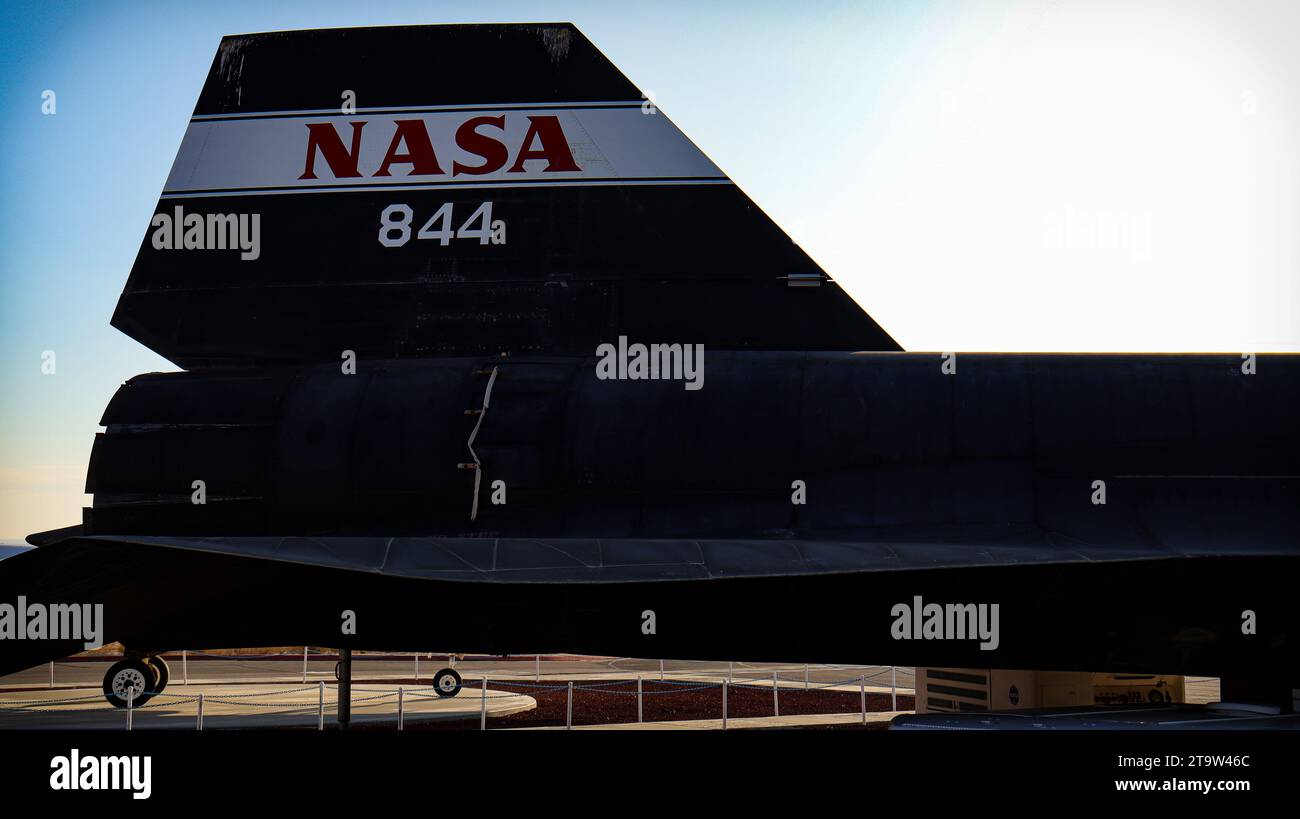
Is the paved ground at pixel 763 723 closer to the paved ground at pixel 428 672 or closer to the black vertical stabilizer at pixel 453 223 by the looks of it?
the paved ground at pixel 428 672

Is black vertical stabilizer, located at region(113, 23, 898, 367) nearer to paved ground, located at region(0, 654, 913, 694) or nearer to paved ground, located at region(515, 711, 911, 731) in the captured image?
paved ground, located at region(515, 711, 911, 731)

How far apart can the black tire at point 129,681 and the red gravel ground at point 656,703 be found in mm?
3218

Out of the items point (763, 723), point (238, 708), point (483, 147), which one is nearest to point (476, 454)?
point (483, 147)

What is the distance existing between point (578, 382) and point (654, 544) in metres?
1.77

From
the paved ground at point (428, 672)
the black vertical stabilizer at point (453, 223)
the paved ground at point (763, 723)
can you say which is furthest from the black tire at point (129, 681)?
the paved ground at point (428, 672)

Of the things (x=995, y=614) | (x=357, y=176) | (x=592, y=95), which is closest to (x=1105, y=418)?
(x=995, y=614)

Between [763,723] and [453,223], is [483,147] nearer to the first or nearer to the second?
[453,223]

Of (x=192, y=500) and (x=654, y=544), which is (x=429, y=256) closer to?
(x=192, y=500)

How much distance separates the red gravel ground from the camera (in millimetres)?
15430

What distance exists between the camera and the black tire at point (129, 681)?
11.9m

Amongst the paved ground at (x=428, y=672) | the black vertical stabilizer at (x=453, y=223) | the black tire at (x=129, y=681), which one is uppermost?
the black vertical stabilizer at (x=453, y=223)

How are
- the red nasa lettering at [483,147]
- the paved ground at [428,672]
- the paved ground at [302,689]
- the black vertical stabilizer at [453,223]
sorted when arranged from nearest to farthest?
the black vertical stabilizer at [453,223]
the red nasa lettering at [483,147]
the paved ground at [302,689]
the paved ground at [428,672]

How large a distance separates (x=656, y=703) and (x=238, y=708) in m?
6.73
